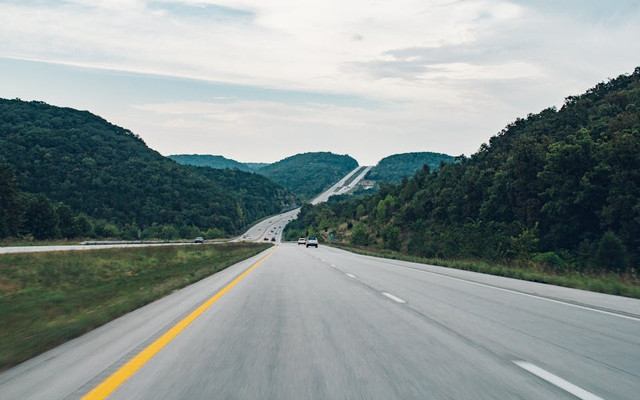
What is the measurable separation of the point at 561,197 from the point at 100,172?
12645cm

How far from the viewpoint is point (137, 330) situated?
7.65 m

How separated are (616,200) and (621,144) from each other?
7.44 m

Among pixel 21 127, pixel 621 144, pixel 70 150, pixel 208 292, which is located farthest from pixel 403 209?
pixel 208 292

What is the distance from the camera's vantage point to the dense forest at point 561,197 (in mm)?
56719

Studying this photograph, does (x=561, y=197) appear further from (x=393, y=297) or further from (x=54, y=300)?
(x=54, y=300)

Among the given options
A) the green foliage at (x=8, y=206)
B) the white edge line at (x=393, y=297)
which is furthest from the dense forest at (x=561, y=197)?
the green foliage at (x=8, y=206)

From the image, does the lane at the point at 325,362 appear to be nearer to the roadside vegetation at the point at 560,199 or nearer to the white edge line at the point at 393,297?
the white edge line at the point at 393,297

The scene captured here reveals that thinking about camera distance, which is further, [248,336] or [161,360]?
[248,336]

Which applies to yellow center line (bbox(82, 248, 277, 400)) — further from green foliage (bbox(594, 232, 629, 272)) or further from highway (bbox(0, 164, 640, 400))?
green foliage (bbox(594, 232, 629, 272))

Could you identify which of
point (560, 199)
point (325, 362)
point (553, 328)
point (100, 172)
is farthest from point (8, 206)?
point (553, 328)

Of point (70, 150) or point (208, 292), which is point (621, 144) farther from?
point (70, 150)

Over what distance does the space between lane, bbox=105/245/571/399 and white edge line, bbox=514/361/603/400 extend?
0.13m

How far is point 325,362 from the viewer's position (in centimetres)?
547

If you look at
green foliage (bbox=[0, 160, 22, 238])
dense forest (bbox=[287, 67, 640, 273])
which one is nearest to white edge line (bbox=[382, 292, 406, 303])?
dense forest (bbox=[287, 67, 640, 273])
